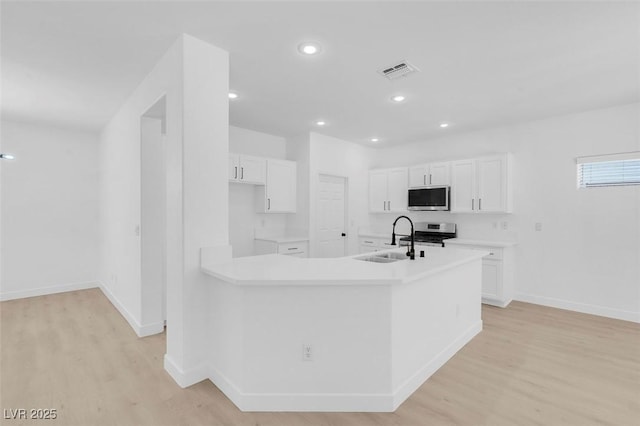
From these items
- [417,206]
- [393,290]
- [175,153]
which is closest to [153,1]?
[175,153]

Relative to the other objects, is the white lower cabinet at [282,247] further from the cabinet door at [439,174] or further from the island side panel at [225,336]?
the cabinet door at [439,174]

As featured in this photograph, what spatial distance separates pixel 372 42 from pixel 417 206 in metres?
3.39

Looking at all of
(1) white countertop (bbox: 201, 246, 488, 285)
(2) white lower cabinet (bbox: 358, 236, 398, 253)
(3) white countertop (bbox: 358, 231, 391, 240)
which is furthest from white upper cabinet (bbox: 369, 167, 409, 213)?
(1) white countertop (bbox: 201, 246, 488, 285)

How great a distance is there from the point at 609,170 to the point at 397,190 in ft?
9.53

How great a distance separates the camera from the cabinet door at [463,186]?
473 cm

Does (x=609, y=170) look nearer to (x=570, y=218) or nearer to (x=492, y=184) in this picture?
(x=570, y=218)

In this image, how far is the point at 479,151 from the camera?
194 inches

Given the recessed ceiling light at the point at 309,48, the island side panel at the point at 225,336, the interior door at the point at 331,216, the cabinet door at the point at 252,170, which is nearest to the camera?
the island side panel at the point at 225,336

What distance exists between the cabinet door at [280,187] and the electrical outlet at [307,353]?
9.86ft

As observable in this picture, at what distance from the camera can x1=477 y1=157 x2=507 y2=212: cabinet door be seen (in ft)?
14.6

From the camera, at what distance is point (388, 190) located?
5824 mm

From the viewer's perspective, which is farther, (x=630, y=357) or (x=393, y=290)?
(x=630, y=357)

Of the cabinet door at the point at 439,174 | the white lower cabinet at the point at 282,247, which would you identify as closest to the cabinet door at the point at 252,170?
the white lower cabinet at the point at 282,247

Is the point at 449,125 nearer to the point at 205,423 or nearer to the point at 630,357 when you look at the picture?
the point at 630,357
